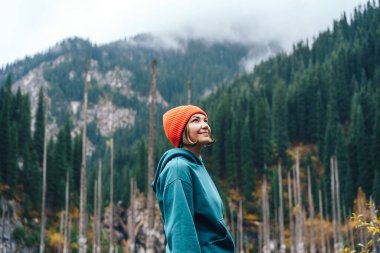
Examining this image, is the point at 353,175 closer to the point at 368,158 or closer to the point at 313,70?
the point at 368,158

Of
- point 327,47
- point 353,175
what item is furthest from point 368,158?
point 327,47

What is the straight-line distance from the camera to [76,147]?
3179 inches

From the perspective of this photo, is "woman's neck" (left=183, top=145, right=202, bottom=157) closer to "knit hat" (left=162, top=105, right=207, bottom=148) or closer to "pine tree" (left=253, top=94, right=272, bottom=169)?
"knit hat" (left=162, top=105, right=207, bottom=148)

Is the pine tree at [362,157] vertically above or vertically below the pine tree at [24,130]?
below

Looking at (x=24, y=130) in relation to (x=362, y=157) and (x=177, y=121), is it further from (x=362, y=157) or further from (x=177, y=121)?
(x=177, y=121)

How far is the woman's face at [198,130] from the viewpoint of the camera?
3.44m

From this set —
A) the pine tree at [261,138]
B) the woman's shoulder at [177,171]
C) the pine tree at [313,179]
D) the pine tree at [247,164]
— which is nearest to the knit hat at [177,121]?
the woman's shoulder at [177,171]

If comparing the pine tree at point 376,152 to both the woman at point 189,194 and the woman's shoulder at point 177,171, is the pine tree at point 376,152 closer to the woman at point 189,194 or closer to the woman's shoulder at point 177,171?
the woman at point 189,194

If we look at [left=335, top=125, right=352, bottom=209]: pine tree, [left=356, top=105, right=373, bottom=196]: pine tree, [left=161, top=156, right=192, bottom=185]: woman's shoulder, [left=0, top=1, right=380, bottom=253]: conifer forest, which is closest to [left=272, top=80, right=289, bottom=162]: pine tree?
[left=0, top=1, right=380, bottom=253]: conifer forest

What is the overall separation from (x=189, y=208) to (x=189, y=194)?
0.08 metres

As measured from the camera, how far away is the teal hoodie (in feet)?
9.72

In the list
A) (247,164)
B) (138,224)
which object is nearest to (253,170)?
(247,164)

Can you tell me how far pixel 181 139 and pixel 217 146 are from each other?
269 feet

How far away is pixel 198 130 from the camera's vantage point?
11.3 feet
